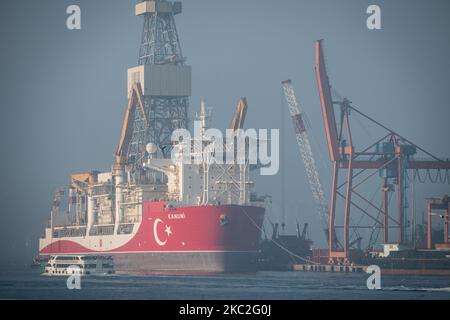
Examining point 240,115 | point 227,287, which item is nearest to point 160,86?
point 240,115

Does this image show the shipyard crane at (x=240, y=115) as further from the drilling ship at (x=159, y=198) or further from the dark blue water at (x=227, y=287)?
the dark blue water at (x=227, y=287)

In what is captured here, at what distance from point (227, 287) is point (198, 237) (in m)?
18.9

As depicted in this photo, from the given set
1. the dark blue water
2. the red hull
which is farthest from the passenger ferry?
the red hull

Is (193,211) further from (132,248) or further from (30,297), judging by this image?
(30,297)

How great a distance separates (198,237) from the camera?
119 m

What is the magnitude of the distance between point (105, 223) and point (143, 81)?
17.0m

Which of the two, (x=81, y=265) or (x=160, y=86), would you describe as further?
(x=160, y=86)

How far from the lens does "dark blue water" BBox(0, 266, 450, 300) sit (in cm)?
9381

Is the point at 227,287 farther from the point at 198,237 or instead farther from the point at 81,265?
the point at 81,265

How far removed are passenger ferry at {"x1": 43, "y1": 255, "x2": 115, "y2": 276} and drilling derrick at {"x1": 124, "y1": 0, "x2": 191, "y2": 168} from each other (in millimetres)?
22576

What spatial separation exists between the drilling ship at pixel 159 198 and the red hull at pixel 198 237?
0.09m
